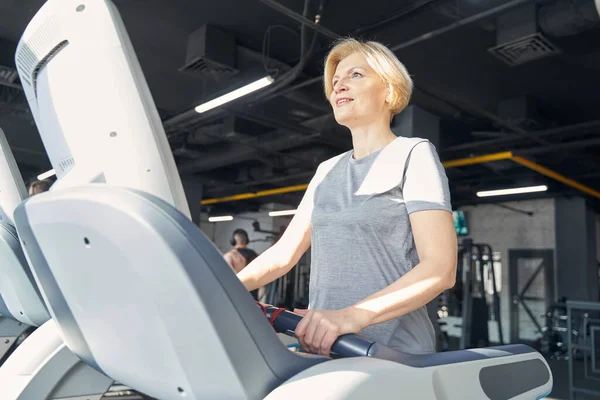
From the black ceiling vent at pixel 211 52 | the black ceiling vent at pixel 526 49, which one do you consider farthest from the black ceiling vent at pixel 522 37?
the black ceiling vent at pixel 211 52

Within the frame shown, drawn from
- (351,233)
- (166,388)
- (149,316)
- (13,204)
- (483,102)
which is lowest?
(166,388)

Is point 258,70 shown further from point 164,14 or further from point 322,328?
point 322,328

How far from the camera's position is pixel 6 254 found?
4.89 ft

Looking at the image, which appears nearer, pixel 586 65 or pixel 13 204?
pixel 13 204

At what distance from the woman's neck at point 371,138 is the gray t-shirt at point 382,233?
6cm

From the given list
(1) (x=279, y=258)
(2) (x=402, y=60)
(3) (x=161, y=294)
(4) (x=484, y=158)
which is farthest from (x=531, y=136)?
(3) (x=161, y=294)

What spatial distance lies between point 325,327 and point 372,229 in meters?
0.31

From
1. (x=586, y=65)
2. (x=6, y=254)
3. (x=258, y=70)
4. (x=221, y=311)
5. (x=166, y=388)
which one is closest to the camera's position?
(x=221, y=311)

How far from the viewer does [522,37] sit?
4215mm

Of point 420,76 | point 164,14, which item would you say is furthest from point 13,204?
point 420,76

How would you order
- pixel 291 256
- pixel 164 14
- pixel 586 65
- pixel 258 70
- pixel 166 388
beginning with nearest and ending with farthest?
pixel 166 388 → pixel 291 256 → pixel 164 14 → pixel 586 65 → pixel 258 70

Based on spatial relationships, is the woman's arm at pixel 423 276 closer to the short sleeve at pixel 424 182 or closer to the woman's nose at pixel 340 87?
the short sleeve at pixel 424 182

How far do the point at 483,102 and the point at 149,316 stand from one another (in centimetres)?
680

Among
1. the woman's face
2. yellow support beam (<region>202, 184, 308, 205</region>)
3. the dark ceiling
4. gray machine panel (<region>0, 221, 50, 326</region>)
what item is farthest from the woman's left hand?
yellow support beam (<region>202, 184, 308, 205</region>)
